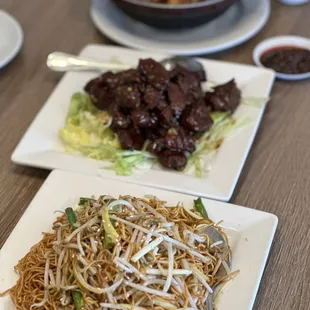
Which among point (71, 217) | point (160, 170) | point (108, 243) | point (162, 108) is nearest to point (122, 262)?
point (108, 243)

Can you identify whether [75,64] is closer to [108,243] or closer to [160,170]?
[160,170]

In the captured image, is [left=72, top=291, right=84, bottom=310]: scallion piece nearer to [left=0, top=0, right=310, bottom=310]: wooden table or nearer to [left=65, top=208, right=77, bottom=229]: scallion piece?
[left=65, top=208, right=77, bottom=229]: scallion piece

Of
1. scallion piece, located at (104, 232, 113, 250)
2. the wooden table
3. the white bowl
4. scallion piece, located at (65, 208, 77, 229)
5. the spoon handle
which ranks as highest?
scallion piece, located at (104, 232, 113, 250)

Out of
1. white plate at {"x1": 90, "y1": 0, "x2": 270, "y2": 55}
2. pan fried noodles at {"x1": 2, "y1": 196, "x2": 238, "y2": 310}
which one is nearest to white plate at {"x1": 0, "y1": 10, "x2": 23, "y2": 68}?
white plate at {"x1": 90, "y1": 0, "x2": 270, "y2": 55}

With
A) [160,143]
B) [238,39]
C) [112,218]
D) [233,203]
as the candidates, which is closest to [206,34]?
[238,39]

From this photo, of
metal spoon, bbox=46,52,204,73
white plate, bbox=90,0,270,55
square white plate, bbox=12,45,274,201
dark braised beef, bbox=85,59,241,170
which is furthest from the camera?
white plate, bbox=90,0,270,55

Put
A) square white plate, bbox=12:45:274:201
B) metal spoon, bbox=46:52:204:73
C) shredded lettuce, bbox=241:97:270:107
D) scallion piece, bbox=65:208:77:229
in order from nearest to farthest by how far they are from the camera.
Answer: scallion piece, bbox=65:208:77:229, square white plate, bbox=12:45:274:201, shredded lettuce, bbox=241:97:270:107, metal spoon, bbox=46:52:204:73

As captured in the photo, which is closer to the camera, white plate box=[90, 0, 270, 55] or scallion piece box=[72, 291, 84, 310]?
scallion piece box=[72, 291, 84, 310]

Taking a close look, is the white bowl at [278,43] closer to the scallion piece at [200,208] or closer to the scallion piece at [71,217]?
the scallion piece at [200,208]
